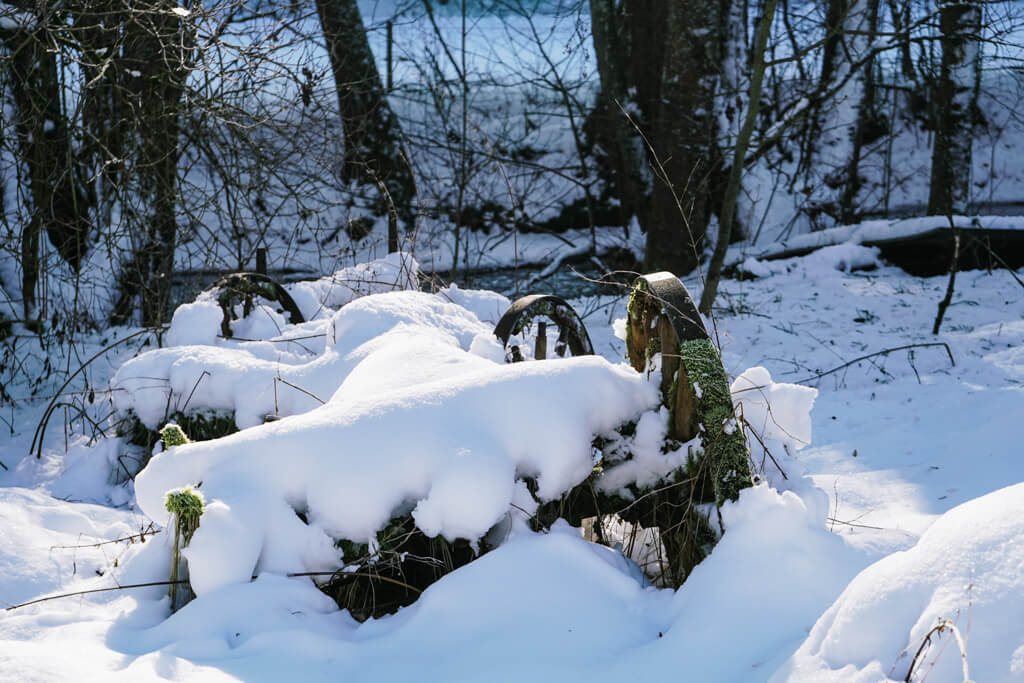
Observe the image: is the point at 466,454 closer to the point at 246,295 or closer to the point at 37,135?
the point at 246,295

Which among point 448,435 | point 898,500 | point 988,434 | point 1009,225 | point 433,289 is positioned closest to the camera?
point 448,435

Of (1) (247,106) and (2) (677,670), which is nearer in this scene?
(2) (677,670)

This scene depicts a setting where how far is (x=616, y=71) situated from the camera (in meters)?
10.4

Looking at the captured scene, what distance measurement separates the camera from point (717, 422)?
2422 mm

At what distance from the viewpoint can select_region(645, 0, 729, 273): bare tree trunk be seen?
763 cm

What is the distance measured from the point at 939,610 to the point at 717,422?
0.99 meters

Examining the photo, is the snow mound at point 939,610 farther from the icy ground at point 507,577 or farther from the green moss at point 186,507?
the green moss at point 186,507

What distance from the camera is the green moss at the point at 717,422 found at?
2.36m

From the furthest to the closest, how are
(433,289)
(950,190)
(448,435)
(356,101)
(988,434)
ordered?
(356,101)
(950,190)
(433,289)
(988,434)
(448,435)

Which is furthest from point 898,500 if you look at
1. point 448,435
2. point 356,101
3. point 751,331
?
point 356,101

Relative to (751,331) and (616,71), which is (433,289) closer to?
(751,331)

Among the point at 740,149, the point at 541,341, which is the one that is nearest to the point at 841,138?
the point at 740,149

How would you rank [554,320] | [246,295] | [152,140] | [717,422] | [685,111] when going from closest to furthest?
[717,422]
[554,320]
[246,295]
[152,140]
[685,111]

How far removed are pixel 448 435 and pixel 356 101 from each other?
9818 mm
